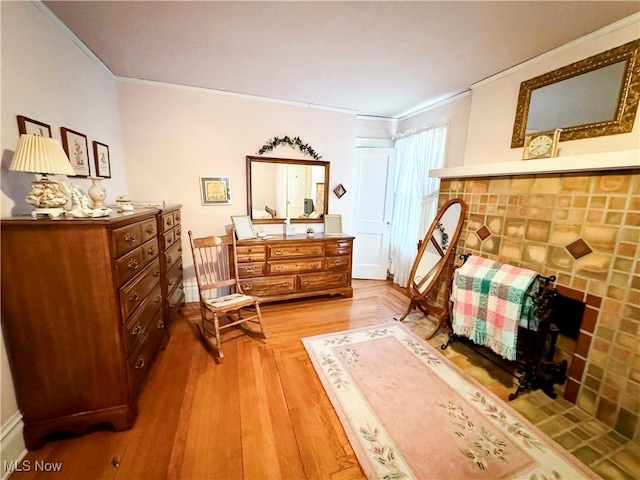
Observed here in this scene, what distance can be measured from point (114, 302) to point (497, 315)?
8.36 feet

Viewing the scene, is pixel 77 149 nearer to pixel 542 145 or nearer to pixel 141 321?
pixel 141 321

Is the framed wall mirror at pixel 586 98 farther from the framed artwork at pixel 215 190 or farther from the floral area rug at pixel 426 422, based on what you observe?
the framed artwork at pixel 215 190

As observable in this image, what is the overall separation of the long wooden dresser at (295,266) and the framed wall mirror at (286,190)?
34 cm

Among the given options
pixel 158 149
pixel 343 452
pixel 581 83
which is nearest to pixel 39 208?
pixel 158 149

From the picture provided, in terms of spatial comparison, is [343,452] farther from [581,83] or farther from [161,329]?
[581,83]

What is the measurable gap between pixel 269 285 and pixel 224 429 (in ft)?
5.43

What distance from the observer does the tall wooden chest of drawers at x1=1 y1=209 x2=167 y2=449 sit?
4.02 ft

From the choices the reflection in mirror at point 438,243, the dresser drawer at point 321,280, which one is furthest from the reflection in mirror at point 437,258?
the dresser drawer at point 321,280

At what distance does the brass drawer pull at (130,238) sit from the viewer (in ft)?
A: 4.86

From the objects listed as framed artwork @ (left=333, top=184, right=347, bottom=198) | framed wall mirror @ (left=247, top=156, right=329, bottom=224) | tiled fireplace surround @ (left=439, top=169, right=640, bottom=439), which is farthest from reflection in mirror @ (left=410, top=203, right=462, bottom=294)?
framed wall mirror @ (left=247, top=156, right=329, bottom=224)

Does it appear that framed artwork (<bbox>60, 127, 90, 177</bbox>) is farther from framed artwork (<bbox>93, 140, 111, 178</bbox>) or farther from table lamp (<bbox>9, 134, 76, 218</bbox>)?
table lamp (<bbox>9, 134, 76, 218</bbox>)

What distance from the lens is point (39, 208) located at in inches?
50.9

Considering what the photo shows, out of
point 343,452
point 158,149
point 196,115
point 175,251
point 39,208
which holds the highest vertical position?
point 196,115

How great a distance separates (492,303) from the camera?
6.42 feet
